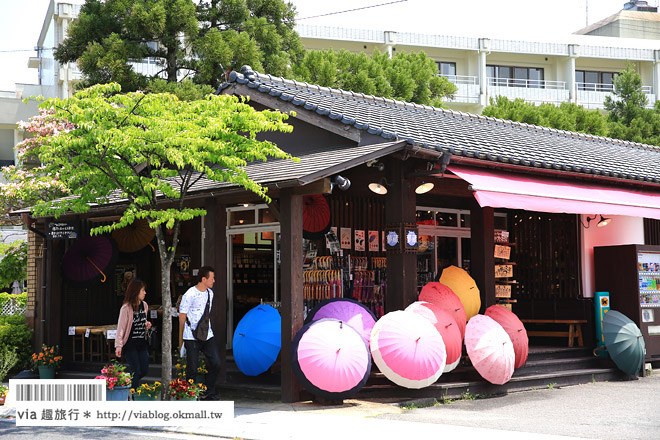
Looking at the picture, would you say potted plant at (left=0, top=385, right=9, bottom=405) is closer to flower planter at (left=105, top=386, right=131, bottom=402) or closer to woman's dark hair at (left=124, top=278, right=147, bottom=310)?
flower planter at (left=105, top=386, right=131, bottom=402)

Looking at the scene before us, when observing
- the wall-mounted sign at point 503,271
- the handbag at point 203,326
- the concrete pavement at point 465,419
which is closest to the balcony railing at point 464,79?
the wall-mounted sign at point 503,271

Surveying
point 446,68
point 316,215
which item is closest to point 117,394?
point 316,215

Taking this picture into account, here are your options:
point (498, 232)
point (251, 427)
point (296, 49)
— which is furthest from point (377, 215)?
point (296, 49)

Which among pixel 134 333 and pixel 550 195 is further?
pixel 550 195

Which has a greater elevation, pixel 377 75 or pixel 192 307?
pixel 377 75

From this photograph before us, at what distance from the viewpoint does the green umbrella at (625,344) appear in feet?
44.2

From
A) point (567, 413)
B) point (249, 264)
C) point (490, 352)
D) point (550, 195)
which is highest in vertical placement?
point (550, 195)

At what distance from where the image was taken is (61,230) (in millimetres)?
14531

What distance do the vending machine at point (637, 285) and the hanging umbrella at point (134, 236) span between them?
8693mm

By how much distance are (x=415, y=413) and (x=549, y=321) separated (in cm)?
600

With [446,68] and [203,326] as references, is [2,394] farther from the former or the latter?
[446,68]

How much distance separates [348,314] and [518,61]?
3399cm

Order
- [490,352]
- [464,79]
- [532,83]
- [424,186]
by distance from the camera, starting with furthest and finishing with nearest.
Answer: [532,83] < [464,79] < [424,186] < [490,352]

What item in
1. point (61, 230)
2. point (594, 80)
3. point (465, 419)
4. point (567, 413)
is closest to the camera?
point (465, 419)
